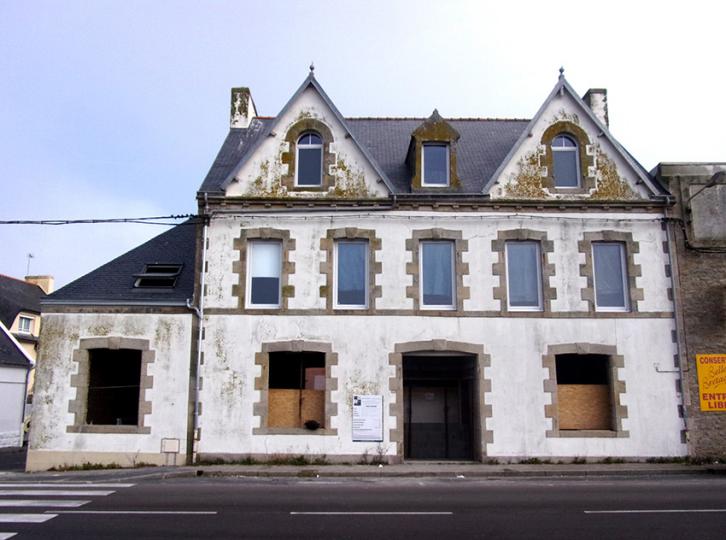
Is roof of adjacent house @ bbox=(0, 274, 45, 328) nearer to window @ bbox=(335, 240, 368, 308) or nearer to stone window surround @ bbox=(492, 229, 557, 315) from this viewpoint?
window @ bbox=(335, 240, 368, 308)

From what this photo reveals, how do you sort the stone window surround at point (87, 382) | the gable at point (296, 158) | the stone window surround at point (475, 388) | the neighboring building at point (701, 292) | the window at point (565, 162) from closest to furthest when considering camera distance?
1. the stone window surround at point (87, 382)
2. the stone window surround at point (475, 388)
3. the neighboring building at point (701, 292)
4. the gable at point (296, 158)
5. the window at point (565, 162)

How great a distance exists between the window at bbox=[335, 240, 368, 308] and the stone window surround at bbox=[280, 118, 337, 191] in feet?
5.80

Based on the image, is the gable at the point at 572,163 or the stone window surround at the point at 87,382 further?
the gable at the point at 572,163

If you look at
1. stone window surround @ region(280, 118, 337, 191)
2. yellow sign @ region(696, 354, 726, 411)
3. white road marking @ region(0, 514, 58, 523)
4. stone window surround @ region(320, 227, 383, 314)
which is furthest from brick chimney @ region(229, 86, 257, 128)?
yellow sign @ region(696, 354, 726, 411)

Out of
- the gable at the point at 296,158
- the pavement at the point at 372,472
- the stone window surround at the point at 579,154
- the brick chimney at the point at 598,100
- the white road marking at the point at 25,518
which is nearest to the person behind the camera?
the white road marking at the point at 25,518

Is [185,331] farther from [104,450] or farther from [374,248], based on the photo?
[374,248]

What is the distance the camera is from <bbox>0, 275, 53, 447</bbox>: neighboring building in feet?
101

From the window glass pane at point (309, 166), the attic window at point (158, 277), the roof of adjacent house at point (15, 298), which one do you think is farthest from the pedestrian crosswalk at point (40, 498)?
the roof of adjacent house at point (15, 298)

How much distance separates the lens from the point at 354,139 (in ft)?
60.7

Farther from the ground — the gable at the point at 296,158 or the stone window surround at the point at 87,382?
the gable at the point at 296,158

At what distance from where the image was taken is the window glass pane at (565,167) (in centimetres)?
1877

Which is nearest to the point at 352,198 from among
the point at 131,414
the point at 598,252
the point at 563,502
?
the point at 598,252

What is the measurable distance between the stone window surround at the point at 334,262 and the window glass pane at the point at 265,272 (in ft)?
4.13

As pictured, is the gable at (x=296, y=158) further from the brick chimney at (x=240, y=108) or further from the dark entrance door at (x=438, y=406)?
the dark entrance door at (x=438, y=406)
